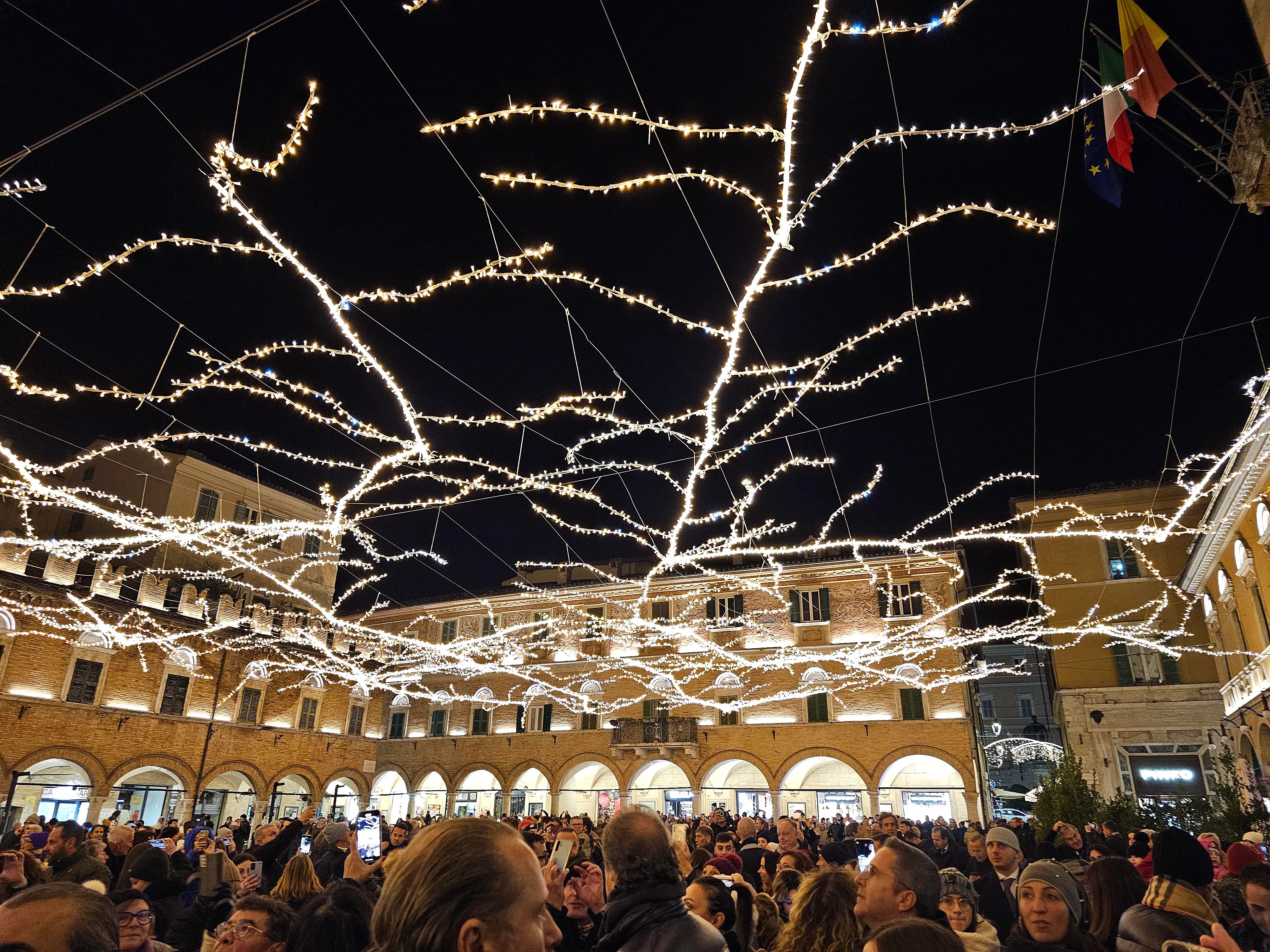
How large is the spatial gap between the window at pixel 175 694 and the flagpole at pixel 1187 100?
24987mm

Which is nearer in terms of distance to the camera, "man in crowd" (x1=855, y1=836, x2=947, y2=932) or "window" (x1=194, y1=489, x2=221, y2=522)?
"man in crowd" (x1=855, y1=836, x2=947, y2=932)

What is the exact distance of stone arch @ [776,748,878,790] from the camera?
22.1 m

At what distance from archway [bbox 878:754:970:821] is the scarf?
2202cm

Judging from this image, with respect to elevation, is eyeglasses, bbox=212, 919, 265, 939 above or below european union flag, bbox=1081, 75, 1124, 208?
below

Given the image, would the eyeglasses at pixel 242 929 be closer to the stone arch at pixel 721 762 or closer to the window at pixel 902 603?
the stone arch at pixel 721 762

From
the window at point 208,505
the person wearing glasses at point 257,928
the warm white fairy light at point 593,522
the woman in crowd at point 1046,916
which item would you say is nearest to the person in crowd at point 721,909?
the woman in crowd at point 1046,916

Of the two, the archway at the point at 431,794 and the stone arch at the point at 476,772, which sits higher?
the stone arch at the point at 476,772

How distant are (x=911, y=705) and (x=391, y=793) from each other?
744 inches

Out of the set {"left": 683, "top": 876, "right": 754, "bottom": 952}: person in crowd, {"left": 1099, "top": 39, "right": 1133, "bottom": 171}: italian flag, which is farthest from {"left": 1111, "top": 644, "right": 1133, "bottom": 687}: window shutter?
{"left": 683, "top": 876, "right": 754, "bottom": 952}: person in crowd

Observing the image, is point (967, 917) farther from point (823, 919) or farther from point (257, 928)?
point (257, 928)

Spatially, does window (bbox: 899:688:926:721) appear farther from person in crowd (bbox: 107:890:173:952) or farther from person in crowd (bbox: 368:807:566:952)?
person in crowd (bbox: 368:807:566:952)

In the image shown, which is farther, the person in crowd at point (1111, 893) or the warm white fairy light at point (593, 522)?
the warm white fairy light at point (593, 522)

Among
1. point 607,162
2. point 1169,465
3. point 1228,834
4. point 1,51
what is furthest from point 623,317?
point 1169,465

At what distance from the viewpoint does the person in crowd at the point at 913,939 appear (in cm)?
161
